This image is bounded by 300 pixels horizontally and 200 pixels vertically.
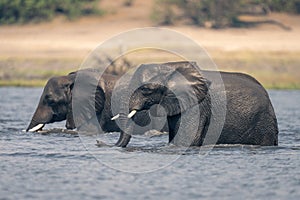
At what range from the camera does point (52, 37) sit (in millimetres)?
38094

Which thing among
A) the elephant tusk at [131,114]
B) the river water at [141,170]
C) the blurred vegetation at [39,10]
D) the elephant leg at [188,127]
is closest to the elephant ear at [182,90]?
the elephant leg at [188,127]

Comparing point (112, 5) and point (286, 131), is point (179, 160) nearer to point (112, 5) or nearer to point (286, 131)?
point (286, 131)

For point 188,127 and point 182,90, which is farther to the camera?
point 188,127

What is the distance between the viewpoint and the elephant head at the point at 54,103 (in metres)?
17.2

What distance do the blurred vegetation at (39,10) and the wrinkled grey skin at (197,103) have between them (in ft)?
87.7

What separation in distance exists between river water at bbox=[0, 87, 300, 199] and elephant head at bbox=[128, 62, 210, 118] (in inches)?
30.3

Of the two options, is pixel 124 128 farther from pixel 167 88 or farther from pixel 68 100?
pixel 68 100

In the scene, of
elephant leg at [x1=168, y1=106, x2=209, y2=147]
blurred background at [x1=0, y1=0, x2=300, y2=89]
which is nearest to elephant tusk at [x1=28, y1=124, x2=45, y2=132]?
elephant leg at [x1=168, y1=106, x2=209, y2=147]

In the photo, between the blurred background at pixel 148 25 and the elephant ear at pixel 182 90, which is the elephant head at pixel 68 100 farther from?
the blurred background at pixel 148 25

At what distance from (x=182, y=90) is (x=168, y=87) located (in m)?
0.22

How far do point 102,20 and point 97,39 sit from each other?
3.72 m

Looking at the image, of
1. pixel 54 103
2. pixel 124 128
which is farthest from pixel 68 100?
pixel 124 128

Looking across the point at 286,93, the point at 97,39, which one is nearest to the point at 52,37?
the point at 97,39

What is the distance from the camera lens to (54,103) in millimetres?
17281
